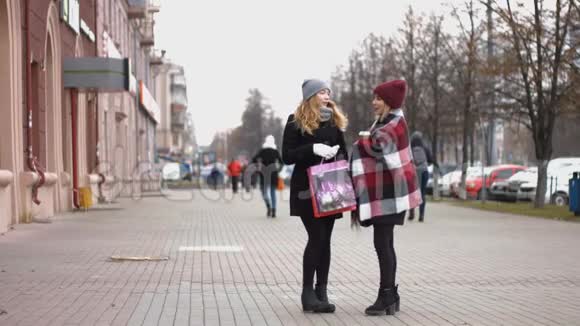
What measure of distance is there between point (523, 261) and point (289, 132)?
5.08 meters

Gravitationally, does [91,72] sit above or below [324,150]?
above

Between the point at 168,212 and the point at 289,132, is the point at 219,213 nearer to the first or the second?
the point at 168,212

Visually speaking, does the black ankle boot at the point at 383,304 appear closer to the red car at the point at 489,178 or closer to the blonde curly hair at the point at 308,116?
the blonde curly hair at the point at 308,116

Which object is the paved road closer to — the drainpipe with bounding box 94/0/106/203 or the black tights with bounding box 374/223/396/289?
the black tights with bounding box 374/223/396/289

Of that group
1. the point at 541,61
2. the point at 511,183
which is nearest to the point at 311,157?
the point at 541,61

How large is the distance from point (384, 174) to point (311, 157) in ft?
1.84

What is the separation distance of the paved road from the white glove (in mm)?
1179

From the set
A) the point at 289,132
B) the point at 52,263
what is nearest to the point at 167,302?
the point at 289,132

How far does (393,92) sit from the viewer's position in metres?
7.61

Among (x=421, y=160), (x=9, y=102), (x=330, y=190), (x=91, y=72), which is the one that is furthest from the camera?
(x=91, y=72)

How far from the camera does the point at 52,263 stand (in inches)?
436

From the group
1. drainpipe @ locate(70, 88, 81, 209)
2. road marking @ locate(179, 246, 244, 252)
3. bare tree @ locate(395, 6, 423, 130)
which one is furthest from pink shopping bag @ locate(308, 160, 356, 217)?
bare tree @ locate(395, 6, 423, 130)

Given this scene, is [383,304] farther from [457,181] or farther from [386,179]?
[457,181]

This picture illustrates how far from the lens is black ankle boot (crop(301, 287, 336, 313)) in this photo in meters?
7.51
